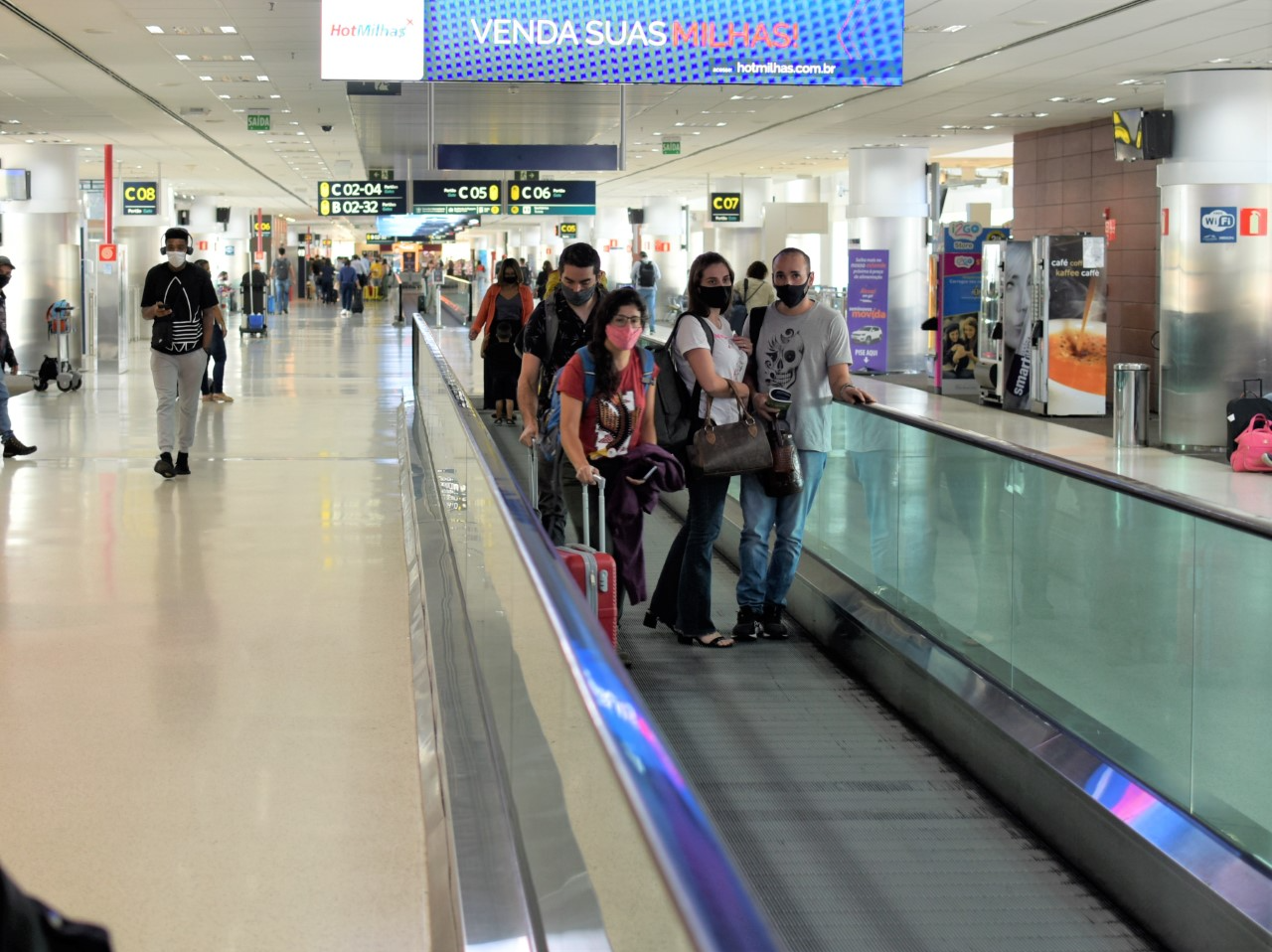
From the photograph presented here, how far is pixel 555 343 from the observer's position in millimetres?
6934

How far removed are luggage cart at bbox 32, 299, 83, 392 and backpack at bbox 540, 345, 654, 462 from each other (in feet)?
44.4

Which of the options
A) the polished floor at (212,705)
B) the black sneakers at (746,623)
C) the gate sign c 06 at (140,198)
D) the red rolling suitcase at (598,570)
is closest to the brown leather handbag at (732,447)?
the red rolling suitcase at (598,570)

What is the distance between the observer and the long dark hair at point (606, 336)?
18.4ft

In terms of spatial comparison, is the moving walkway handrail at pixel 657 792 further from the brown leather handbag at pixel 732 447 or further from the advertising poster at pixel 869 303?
the advertising poster at pixel 869 303

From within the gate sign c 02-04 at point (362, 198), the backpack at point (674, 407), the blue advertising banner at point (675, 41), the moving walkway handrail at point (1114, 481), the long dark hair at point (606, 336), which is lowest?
the moving walkway handrail at point (1114, 481)

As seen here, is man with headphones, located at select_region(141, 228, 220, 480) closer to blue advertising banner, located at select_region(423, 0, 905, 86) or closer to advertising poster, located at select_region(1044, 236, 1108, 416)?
blue advertising banner, located at select_region(423, 0, 905, 86)

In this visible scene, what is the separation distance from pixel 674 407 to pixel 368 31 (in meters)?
3.58

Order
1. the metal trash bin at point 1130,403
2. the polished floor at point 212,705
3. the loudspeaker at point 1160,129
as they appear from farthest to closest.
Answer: the metal trash bin at point 1130,403 → the loudspeaker at point 1160,129 → the polished floor at point 212,705

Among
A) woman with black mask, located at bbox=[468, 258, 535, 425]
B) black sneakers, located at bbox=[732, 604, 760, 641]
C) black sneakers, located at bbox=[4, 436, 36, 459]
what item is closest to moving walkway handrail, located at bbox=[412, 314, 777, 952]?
black sneakers, located at bbox=[732, 604, 760, 641]

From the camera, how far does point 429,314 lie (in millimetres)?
40094

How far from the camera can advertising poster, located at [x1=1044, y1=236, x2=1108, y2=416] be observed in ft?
58.3

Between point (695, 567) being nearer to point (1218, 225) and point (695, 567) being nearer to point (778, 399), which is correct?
point (778, 399)

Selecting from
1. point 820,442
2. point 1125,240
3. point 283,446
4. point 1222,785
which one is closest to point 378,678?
point 820,442

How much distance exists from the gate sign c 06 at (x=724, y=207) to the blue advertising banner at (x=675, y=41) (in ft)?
90.4
